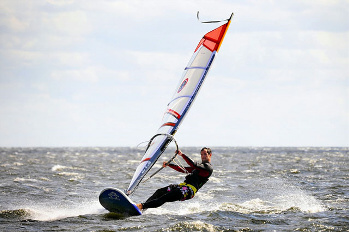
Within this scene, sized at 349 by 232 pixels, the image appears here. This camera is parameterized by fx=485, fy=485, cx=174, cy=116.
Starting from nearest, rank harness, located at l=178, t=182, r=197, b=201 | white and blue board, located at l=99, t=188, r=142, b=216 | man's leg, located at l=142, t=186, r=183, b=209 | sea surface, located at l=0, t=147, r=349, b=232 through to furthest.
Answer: sea surface, located at l=0, t=147, r=349, b=232, white and blue board, located at l=99, t=188, r=142, b=216, man's leg, located at l=142, t=186, r=183, b=209, harness, located at l=178, t=182, r=197, b=201

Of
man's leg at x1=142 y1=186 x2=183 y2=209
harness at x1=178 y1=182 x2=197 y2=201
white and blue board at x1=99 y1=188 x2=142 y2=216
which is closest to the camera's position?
white and blue board at x1=99 y1=188 x2=142 y2=216

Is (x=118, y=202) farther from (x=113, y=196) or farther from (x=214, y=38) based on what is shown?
(x=214, y=38)

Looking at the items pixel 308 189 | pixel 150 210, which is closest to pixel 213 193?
pixel 308 189

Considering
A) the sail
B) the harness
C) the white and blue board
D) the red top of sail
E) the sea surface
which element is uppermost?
the red top of sail

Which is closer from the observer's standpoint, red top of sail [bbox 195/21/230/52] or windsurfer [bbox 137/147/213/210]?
windsurfer [bbox 137/147/213/210]

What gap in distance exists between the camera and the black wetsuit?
35.1ft

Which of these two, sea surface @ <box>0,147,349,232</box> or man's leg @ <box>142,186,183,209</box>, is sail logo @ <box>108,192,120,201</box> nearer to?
sea surface @ <box>0,147,349,232</box>

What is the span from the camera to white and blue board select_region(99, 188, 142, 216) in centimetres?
1031

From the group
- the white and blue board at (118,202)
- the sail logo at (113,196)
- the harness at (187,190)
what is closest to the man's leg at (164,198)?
the harness at (187,190)

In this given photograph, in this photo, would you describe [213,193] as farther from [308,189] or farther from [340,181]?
[340,181]

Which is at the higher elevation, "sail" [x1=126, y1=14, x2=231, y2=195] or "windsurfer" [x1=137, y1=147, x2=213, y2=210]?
"sail" [x1=126, y1=14, x2=231, y2=195]

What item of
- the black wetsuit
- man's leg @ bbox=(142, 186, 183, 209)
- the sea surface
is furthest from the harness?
the sea surface

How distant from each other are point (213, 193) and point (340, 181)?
568 cm

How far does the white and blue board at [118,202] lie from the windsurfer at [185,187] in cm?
24
